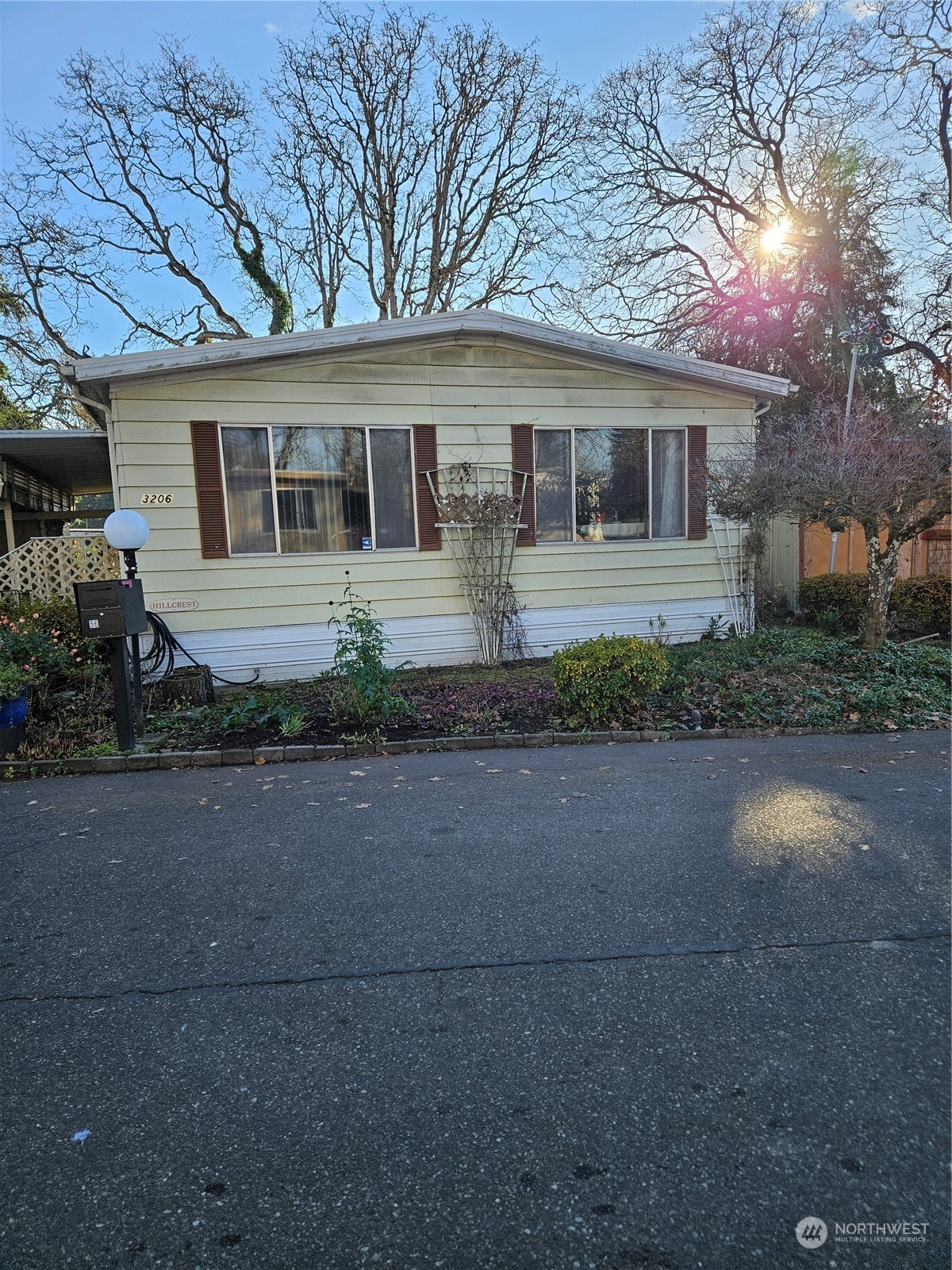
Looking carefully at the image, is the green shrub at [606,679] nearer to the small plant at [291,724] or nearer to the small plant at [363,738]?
the small plant at [363,738]

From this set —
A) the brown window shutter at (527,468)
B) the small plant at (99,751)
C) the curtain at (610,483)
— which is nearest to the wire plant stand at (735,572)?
the curtain at (610,483)

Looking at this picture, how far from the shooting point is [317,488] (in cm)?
768

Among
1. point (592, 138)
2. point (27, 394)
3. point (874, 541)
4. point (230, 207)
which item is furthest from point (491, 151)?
point (874, 541)

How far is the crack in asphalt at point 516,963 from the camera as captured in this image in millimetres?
2396

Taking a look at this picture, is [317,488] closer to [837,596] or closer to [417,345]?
[417,345]

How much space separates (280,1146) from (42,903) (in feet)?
6.37

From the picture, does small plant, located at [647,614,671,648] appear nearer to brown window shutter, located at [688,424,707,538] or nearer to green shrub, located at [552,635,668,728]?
brown window shutter, located at [688,424,707,538]

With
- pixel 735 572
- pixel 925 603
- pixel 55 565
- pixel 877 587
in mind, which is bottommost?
pixel 925 603

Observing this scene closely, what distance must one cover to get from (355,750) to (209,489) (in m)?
3.72

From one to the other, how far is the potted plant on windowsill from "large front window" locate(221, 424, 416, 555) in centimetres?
268

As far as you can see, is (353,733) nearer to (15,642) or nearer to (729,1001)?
(15,642)

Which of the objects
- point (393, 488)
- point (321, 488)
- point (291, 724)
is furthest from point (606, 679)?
point (321, 488)

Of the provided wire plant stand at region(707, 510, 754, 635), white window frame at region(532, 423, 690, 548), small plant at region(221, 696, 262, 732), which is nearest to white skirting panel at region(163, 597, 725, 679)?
wire plant stand at region(707, 510, 754, 635)

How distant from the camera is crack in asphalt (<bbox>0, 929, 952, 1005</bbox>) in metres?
2.40
